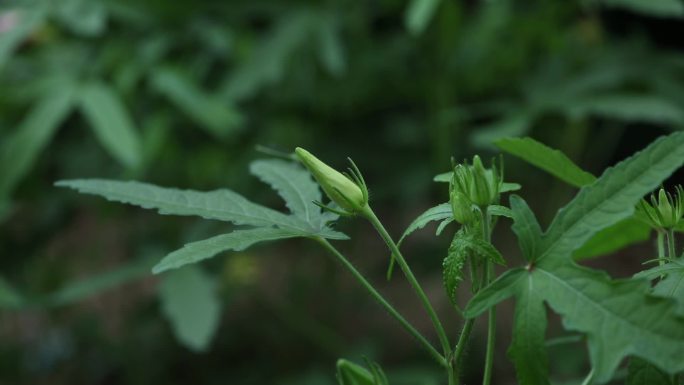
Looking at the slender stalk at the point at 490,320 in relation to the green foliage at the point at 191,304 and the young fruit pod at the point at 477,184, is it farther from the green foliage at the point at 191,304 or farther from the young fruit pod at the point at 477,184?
the green foliage at the point at 191,304

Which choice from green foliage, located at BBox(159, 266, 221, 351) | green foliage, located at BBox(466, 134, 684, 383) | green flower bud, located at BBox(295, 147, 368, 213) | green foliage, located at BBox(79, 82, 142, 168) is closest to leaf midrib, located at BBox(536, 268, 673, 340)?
green foliage, located at BBox(466, 134, 684, 383)

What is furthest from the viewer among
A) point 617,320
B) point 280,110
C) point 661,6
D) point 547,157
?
point 280,110

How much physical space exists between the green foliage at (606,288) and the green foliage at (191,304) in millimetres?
760

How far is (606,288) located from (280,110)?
1.13 meters

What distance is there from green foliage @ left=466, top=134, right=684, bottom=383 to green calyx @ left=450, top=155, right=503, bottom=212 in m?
0.03

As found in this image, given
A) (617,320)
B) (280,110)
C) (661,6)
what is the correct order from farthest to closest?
(280,110) → (661,6) → (617,320)

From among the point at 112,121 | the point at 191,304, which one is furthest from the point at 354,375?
the point at 112,121

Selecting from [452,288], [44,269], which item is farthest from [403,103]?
[452,288]

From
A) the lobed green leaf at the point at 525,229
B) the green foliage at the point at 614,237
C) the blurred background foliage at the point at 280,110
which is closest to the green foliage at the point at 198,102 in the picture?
the blurred background foliage at the point at 280,110

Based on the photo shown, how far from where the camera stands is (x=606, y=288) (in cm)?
38

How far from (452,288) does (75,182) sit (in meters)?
0.24

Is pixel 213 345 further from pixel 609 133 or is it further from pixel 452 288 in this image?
pixel 452 288

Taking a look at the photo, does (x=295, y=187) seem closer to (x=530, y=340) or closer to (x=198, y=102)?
(x=530, y=340)

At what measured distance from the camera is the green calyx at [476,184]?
430 mm
